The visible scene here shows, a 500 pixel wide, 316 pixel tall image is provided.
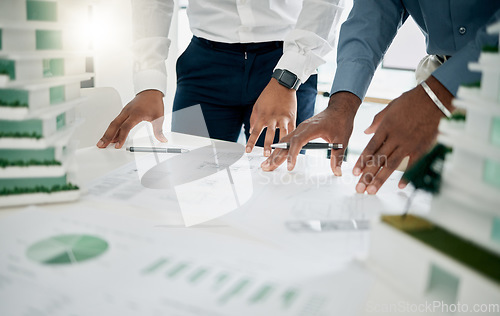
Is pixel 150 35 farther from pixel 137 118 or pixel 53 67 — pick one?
pixel 53 67

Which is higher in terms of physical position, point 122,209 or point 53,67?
point 53,67

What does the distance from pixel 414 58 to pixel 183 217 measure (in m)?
3.27

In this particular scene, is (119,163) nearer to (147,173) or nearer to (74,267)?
(147,173)

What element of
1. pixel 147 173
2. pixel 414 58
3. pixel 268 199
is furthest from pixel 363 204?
pixel 414 58

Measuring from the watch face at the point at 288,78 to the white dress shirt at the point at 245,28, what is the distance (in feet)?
0.05

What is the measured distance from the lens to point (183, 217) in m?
0.71

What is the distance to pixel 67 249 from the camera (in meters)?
0.56

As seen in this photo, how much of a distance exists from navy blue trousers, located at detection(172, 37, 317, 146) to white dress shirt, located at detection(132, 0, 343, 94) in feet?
0.15

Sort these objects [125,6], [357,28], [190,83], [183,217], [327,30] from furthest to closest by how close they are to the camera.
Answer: [125,6] → [190,83] → [327,30] → [357,28] → [183,217]

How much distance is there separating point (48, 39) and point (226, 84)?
2.55 feet

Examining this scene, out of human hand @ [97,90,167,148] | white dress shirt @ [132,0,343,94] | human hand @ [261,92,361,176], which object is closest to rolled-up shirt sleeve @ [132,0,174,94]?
white dress shirt @ [132,0,343,94]

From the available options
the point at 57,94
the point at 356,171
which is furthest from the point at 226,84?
the point at 57,94

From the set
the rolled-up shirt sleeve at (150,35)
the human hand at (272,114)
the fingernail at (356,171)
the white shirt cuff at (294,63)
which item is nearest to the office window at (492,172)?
the fingernail at (356,171)

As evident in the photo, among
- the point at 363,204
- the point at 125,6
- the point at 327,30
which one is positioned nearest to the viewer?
the point at 363,204
